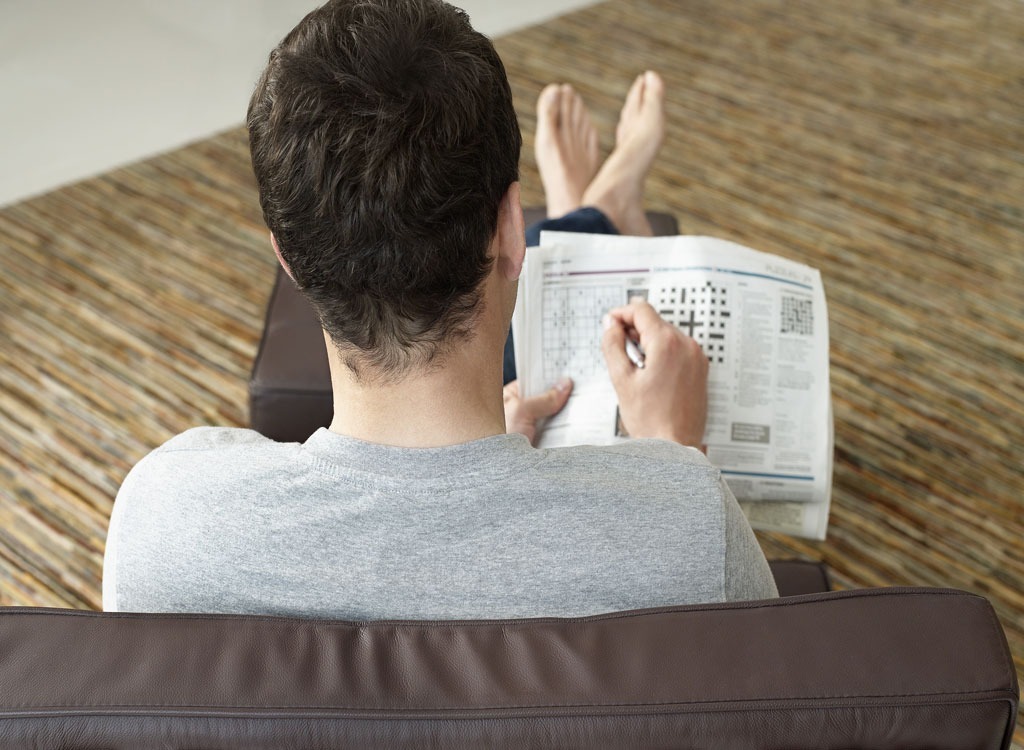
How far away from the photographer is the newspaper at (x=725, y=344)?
1.29 m

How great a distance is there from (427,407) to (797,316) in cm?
68

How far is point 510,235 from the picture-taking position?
0.84 m

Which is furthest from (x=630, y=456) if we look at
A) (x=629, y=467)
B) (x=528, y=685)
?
(x=528, y=685)

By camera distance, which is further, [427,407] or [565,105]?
[565,105]

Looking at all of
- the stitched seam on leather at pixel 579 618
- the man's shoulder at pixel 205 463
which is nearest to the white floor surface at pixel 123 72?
the man's shoulder at pixel 205 463

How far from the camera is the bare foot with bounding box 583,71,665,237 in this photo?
5.99 feet

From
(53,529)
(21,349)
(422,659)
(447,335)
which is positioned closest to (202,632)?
(422,659)

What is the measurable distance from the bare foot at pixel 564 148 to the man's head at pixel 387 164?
1164mm

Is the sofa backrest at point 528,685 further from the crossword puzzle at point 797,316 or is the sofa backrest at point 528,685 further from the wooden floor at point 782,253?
the wooden floor at point 782,253

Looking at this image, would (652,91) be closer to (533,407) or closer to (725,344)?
(725,344)

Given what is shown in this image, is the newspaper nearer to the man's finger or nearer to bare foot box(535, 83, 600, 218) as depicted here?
the man's finger

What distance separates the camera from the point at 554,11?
3344 mm

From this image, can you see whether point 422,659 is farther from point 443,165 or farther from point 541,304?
point 541,304

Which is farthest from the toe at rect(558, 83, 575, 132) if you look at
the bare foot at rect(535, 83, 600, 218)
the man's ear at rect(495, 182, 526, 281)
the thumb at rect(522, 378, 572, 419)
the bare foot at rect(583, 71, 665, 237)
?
the man's ear at rect(495, 182, 526, 281)
